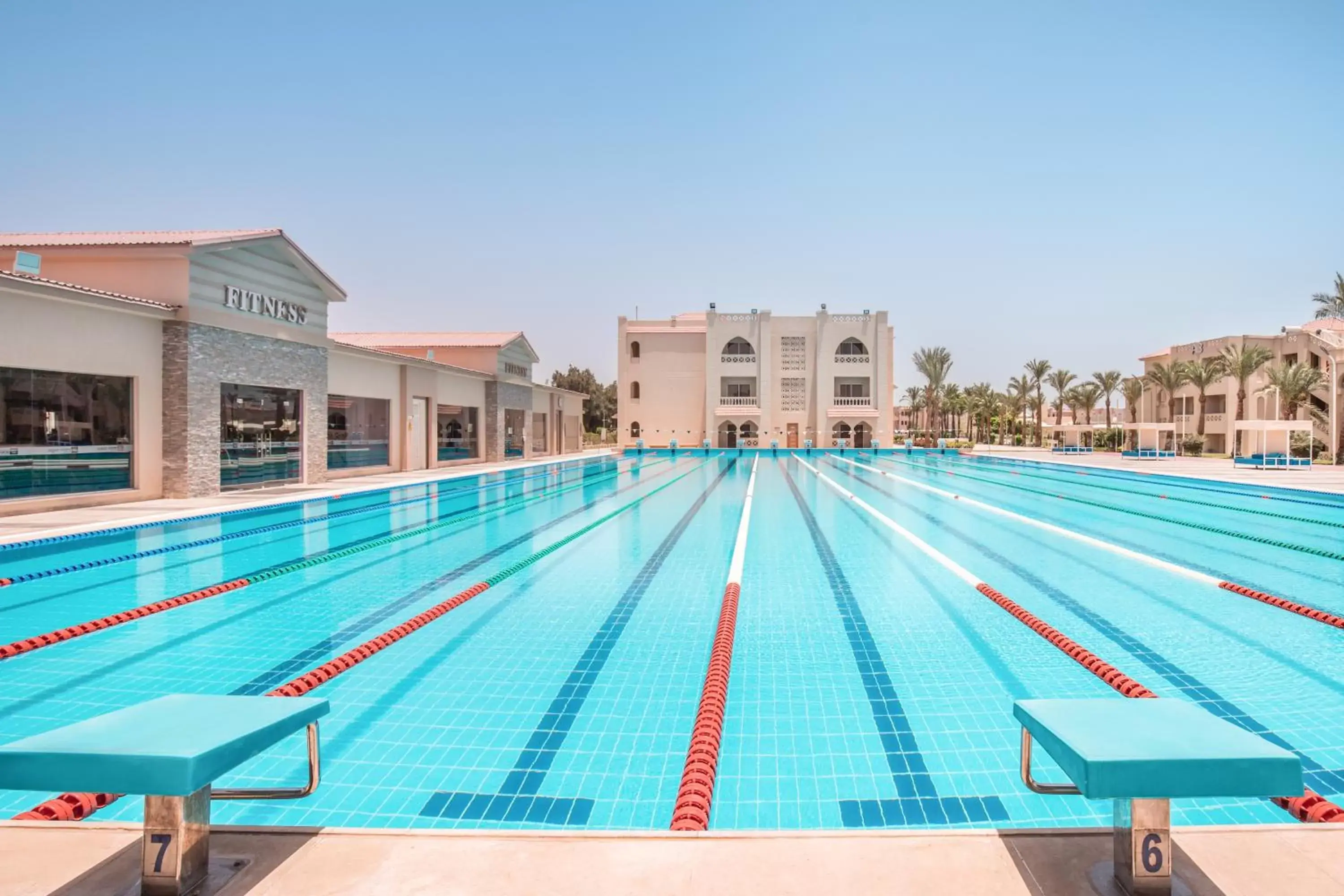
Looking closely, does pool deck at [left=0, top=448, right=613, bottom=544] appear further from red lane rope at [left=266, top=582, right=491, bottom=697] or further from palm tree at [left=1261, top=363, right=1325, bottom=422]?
palm tree at [left=1261, top=363, right=1325, bottom=422]

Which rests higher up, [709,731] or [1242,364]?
[1242,364]

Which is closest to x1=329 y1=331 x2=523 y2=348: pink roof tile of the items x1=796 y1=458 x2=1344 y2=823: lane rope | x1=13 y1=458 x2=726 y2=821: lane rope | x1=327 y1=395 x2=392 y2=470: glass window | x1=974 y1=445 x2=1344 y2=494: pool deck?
x1=327 y1=395 x2=392 y2=470: glass window

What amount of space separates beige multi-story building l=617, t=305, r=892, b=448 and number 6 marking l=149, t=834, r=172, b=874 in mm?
37643

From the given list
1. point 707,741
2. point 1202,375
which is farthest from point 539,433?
point 1202,375

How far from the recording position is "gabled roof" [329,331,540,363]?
2319 cm

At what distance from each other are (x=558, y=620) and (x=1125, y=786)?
423cm

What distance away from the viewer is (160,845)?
64.3 inches

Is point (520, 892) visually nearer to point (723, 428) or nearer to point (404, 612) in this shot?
point (404, 612)

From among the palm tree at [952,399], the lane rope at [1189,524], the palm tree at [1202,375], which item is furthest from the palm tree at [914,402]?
the lane rope at [1189,524]

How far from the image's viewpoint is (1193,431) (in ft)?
115

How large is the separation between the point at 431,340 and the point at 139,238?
11588 millimetres

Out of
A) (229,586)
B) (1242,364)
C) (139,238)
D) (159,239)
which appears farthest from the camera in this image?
(1242,364)

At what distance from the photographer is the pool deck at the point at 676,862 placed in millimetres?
1647

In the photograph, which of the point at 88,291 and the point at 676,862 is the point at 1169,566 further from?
the point at 88,291
